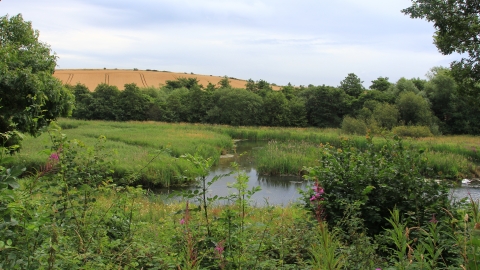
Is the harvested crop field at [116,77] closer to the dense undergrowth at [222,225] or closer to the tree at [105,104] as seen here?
the tree at [105,104]

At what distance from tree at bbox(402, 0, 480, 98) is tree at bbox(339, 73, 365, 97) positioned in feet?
132

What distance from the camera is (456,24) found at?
9.48 meters

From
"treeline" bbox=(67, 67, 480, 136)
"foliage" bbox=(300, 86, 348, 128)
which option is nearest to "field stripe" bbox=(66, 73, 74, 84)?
"treeline" bbox=(67, 67, 480, 136)

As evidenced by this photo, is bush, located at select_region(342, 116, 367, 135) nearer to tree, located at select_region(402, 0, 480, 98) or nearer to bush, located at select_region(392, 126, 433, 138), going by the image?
bush, located at select_region(392, 126, 433, 138)

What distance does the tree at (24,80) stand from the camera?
990 centimetres

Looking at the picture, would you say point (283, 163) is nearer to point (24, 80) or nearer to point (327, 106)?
point (24, 80)

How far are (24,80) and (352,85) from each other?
148 feet

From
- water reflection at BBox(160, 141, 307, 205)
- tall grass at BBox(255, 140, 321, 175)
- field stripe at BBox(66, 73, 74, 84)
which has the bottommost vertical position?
water reflection at BBox(160, 141, 307, 205)

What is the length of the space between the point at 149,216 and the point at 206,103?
133ft

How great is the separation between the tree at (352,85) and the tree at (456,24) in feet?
132

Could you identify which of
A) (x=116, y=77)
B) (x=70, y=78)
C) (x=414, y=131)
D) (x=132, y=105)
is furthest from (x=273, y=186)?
(x=116, y=77)

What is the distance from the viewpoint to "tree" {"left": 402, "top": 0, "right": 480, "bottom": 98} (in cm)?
934

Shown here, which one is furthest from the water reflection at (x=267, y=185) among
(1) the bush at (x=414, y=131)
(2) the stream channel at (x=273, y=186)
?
(1) the bush at (x=414, y=131)

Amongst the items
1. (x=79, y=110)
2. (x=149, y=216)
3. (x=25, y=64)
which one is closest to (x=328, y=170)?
(x=149, y=216)
